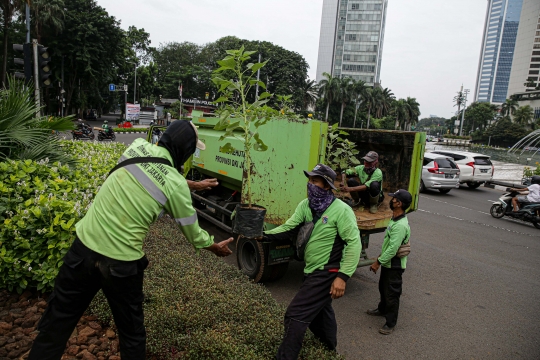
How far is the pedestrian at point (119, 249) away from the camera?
222cm

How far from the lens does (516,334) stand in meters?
4.28

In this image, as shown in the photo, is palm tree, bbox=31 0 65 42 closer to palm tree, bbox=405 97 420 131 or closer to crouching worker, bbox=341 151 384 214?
crouching worker, bbox=341 151 384 214

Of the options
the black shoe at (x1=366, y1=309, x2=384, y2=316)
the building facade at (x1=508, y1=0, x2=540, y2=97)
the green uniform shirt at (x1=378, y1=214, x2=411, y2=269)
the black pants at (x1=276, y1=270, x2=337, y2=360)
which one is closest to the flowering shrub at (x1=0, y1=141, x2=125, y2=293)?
the black pants at (x1=276, y1=270, x2=337, y2=360)

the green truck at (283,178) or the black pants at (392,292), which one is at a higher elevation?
the green truck at (283,178)

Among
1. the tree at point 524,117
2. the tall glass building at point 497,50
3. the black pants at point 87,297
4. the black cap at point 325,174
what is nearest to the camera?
the black pants at point 87,297

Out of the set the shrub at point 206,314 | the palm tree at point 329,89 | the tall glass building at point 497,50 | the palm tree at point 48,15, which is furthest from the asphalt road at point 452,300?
the tall glass building at point 497,50

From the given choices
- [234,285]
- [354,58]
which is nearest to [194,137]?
[234,285]

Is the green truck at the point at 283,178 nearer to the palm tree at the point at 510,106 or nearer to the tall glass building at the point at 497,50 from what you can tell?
the palm tree at the point at 510,106

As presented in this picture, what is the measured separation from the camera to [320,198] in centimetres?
311

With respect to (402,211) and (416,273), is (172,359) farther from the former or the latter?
(416,273)

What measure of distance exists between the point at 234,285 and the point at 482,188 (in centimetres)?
1641

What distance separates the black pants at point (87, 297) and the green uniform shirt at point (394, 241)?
2.54 m

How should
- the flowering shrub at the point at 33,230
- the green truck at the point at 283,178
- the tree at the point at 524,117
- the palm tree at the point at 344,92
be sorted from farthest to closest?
the tree at the point at 524,117 → the palm tree at the point at 344,92 → the green truck at the point at 283,178 → the flowering shrub at the point at 33,230

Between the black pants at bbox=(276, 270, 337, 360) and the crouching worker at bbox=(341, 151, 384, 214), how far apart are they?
9.09 feet
